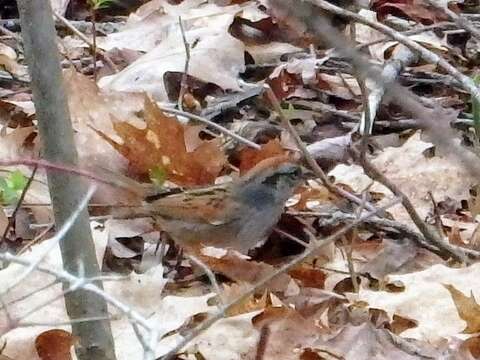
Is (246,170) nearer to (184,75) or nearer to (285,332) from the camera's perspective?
(184,75)

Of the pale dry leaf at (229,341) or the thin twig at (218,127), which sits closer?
the pale dry leaf at (229,341)

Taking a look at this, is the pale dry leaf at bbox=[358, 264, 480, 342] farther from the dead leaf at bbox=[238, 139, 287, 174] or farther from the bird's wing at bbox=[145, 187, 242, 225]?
the dead leaf at bbox=[238, 139, 287, 174]

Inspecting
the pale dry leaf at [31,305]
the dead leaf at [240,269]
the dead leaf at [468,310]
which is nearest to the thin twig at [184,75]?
the dead leaf at [240,269]

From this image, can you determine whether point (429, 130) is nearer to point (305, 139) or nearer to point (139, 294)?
point (139, 294)

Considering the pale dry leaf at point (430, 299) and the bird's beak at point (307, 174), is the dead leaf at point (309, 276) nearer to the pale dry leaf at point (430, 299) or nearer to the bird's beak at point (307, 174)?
the pale dry leaf at point (430, 299)

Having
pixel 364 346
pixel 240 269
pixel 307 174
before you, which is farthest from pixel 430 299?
pixel 307 174

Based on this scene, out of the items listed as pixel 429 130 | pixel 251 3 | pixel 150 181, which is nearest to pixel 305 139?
pixel 150 181
